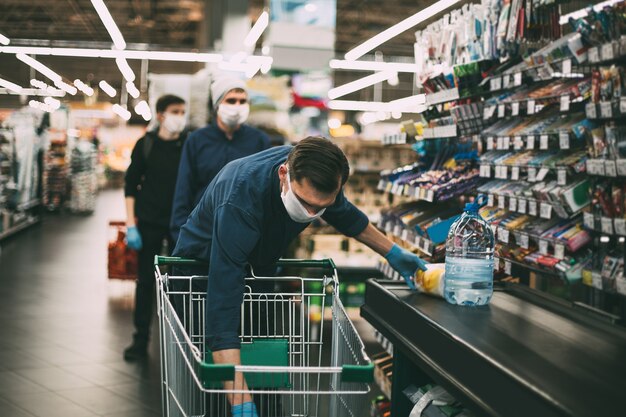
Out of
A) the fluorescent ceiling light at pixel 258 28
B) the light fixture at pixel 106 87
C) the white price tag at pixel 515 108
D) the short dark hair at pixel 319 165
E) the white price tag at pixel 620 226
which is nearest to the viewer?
the short dark hair at pixel 319 165

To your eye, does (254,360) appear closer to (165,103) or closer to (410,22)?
(165,103)

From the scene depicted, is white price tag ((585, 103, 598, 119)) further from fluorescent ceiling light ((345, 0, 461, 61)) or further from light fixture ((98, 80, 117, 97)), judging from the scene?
light fixture ((98, 80, 117, 97))

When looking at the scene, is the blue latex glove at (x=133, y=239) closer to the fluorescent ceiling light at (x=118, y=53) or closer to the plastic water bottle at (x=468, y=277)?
the plastic water bottle at (x=468, y=277)

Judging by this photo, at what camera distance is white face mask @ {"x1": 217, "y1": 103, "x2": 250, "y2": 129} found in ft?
14.3

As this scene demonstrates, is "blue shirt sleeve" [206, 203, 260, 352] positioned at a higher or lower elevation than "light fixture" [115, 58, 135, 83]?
lower

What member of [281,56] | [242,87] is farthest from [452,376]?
[281,56]

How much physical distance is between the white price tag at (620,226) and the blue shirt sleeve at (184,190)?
2272 mm

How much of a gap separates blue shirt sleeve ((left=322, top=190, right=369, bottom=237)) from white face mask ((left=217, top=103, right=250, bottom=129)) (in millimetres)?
1781

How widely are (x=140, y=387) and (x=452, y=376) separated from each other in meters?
3.23

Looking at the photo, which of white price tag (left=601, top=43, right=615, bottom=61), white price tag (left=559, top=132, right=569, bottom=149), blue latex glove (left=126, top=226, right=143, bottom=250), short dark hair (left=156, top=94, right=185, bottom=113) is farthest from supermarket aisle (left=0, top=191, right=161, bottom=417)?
white price tag (left=601, top=43, right=615, bottom=61)

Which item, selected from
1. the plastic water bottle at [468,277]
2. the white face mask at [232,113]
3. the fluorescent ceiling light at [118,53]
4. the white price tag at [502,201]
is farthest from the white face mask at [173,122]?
the fluorescent ceiling light at [118,53]

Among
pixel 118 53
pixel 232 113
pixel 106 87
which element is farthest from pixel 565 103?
pixel 106 87

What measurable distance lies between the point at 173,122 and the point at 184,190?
3.75 ft

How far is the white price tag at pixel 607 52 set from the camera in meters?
2.94
